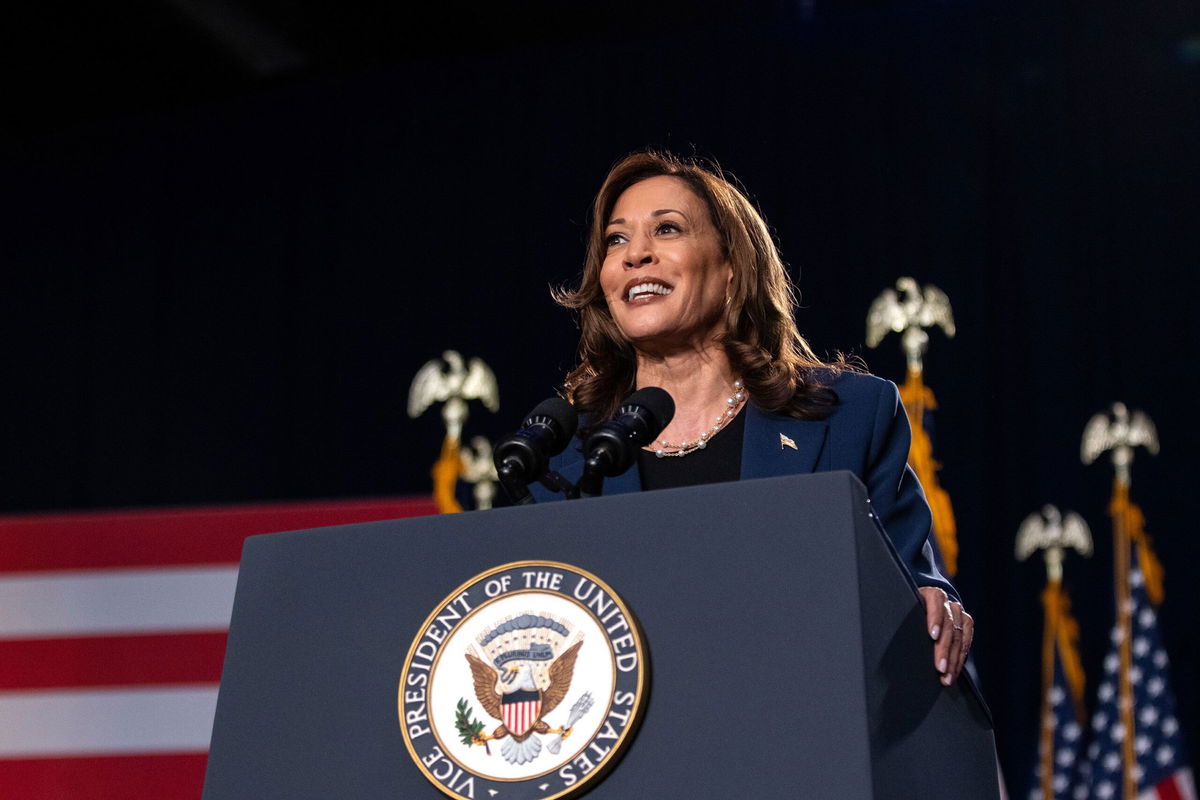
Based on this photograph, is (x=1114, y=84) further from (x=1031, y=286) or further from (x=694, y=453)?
(x=694, y=453)

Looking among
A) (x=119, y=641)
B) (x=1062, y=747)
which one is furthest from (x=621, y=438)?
(x=1062, y=747)

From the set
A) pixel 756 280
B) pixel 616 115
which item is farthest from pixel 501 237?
pixel 756 280

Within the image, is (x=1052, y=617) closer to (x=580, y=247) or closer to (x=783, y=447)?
(x=580, y=247)

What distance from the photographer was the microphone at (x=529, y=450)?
4.08ft

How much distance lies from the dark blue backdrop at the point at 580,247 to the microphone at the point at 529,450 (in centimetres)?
293

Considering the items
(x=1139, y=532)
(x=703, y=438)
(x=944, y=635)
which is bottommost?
(x=944, y=635)

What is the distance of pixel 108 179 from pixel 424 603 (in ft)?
15.9

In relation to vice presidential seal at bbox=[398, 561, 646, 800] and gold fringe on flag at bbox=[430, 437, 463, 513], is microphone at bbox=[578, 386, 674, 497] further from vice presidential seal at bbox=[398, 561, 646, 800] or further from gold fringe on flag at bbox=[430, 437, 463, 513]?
gold fringe on flag at bbox=[430, 437, 463, 513]

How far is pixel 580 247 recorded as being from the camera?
4703mm

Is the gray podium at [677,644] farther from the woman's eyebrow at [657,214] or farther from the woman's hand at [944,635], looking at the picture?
the woman's eyebrow at [657,214]

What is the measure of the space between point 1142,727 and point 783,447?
2.68 meters

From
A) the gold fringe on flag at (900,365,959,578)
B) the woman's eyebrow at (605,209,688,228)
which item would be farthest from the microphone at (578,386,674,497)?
the gold fringe on flag at (900,365,959,578)

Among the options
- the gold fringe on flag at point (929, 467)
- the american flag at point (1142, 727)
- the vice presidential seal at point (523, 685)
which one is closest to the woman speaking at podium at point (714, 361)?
the vice presidential seal at point (523, 685)

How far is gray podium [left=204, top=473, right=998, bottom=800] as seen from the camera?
3.14ft
